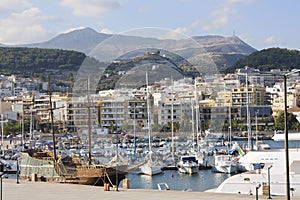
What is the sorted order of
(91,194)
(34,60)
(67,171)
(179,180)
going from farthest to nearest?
(34,60)
(179,180)
(67,171)
(91,194)

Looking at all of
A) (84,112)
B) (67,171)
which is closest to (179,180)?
(84,112)

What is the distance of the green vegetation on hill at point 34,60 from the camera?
134m

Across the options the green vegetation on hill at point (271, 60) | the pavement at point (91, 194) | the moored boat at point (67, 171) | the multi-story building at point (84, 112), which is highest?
the green vegetation on hill at point (271, 60)

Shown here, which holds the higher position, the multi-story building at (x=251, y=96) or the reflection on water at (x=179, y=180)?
the multi-story building at (x=251, y=96)

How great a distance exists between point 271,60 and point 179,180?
106988 mm

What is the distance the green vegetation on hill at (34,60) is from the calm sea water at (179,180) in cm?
9353

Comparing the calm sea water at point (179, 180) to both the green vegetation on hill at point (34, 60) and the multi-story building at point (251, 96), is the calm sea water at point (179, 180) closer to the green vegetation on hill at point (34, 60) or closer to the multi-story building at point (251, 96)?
the multi-story building at point (251, 96)

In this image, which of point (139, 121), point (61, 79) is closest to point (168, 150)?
point (139, 121)

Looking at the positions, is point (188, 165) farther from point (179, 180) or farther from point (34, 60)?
point (34, 60)

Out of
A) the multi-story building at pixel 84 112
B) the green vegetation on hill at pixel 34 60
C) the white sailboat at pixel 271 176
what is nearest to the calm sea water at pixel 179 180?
the multi-story building at pixel 84 112

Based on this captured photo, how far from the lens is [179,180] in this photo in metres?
37.2

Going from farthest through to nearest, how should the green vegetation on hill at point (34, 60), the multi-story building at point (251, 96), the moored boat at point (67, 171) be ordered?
the green vegetation on hill at point (34, 60)
the multi-story building at point (251, 96)
the moored boat at point (67, 171)

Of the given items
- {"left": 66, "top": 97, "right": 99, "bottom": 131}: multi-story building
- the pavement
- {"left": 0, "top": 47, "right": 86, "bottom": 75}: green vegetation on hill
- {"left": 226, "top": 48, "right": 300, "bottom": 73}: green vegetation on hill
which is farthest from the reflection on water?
{"left": 0, "top": 47, "right": 86, "bottom": 75}: green vegetation on hill

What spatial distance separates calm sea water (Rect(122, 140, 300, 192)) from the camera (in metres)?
34.1
